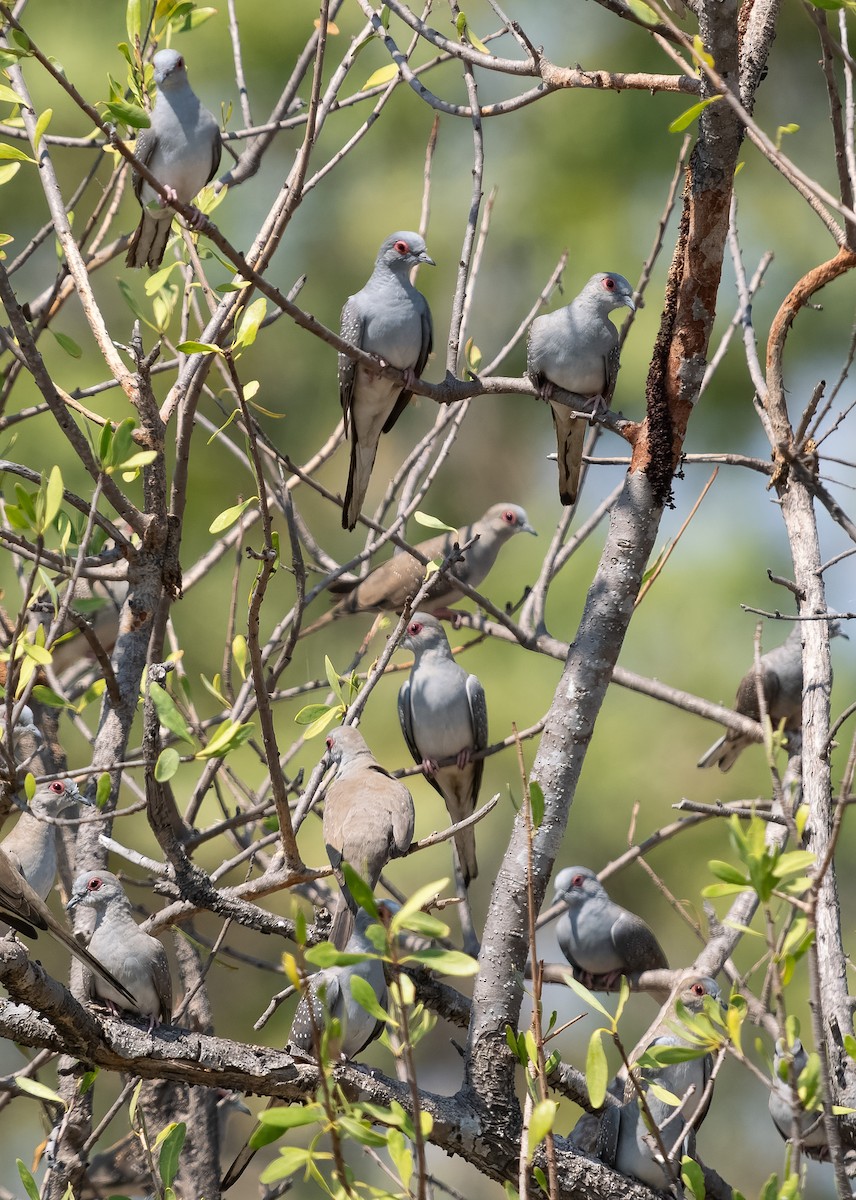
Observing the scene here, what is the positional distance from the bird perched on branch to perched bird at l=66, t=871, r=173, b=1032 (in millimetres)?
1609

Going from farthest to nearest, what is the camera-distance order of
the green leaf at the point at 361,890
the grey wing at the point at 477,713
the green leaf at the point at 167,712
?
the grey wing at the point at 477,713, the green leaf at the point at 167,712, the green leaf at the point at 361,890

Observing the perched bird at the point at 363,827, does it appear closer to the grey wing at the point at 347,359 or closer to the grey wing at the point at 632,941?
the grey wing at the point at 632,941

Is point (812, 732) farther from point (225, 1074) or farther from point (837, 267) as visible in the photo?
point (225, 1074)

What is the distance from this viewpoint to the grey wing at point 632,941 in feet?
14.6

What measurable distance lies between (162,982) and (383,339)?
266 centimetres

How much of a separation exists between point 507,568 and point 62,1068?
585 cm

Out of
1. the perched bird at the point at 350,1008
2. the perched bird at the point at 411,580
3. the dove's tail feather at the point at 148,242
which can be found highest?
the perched bird at the point at 411,580

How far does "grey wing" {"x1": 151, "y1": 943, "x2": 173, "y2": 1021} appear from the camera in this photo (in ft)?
10.8

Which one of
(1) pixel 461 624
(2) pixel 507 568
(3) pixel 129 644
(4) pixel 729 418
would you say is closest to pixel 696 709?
(1) pixel 461 624

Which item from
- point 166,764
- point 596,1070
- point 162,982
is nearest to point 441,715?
point 162,982

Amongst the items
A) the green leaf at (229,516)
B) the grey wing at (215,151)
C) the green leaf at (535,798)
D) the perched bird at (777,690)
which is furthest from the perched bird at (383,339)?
the green leaf at (535,798)

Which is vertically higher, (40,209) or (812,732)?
(40,209)

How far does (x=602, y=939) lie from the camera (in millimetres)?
4496

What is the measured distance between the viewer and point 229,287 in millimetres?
2496
